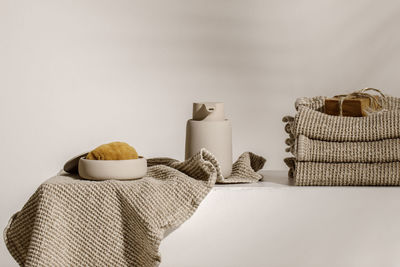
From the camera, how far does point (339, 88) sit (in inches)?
76.7

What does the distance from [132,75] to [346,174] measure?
1.04 meters

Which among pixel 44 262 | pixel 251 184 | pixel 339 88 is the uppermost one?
pixel 339 88

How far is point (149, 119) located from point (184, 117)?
0.41 feet

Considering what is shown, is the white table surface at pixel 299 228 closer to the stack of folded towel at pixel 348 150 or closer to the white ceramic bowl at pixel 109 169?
the stack of folded towel at pixel 348 150

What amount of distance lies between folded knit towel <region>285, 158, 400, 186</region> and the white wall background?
84 centimetres

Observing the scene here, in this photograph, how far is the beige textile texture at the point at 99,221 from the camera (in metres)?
1.02

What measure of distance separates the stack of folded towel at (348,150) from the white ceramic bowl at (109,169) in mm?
339

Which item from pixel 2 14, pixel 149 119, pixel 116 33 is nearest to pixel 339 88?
pixel 149 119

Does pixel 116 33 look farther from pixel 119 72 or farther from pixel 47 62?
pixel 47 62

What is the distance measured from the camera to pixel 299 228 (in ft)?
3.64

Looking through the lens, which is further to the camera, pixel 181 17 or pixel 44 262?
pixel 181 17

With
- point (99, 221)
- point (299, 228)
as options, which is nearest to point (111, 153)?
point (99, 221)

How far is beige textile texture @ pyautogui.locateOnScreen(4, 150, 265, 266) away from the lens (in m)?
1.02

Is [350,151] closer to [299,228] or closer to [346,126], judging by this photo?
[346,126]
